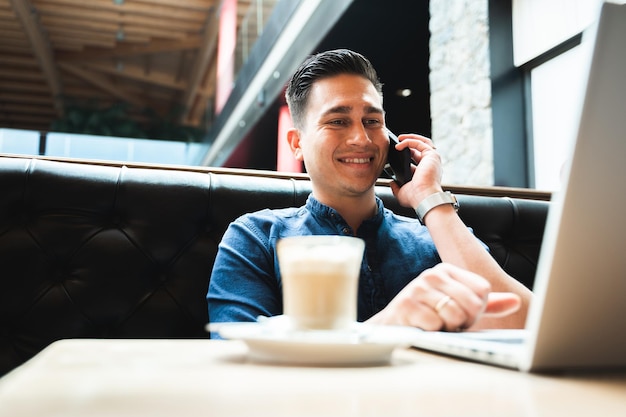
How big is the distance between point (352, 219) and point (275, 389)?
1313 mm

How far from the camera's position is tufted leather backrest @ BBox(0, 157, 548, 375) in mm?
1488

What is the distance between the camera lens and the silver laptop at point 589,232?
0.47 metres

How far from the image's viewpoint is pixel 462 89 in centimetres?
463

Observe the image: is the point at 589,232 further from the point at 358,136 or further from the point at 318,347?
the point at 358,136

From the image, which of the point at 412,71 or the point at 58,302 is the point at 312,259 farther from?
the point at 412,71

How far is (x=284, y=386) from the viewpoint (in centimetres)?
43

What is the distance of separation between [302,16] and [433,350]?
6145 millimetres

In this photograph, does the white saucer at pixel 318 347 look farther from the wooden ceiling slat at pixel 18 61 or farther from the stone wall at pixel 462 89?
the wooden ceiling slat at pixel 18 61

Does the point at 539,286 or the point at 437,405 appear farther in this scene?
the point at 539,286

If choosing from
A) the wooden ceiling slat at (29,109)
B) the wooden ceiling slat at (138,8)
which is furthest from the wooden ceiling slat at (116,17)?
the wooden ceiling slat at (29,109)

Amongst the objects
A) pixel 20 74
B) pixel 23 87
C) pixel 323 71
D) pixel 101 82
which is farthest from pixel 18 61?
pixel 323 71

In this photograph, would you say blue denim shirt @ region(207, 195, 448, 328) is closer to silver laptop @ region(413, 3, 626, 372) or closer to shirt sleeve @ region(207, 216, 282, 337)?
shirt sleeve @ region(207, 216, 282, 337)

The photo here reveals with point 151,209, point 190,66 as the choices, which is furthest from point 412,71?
point 190,66

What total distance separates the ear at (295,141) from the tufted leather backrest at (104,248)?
1.00 feet
